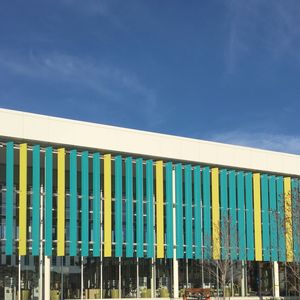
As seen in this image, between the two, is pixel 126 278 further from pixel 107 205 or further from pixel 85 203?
pixel 85 203

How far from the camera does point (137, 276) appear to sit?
40.8m

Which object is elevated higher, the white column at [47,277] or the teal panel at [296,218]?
the teal panel at [296,218]

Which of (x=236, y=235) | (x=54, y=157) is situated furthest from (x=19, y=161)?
(x=236, y=235)

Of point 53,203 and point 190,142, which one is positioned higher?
point 190,142

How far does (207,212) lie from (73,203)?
9.59m

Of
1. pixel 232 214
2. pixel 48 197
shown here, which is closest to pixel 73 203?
pixel 48 197

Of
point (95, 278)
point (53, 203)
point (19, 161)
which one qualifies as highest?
point (19, 161)

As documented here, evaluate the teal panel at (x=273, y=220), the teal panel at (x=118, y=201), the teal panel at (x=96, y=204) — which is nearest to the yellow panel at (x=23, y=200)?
the teal panel at (x=96, y=204)

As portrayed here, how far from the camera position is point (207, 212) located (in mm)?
42750

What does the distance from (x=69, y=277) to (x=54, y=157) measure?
22.1 ft

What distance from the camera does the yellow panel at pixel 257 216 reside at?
44656 millimetres

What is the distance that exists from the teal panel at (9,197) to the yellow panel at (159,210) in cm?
943

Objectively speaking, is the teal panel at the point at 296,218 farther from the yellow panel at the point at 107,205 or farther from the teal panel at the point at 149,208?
the yellow panel at the point at 107,205

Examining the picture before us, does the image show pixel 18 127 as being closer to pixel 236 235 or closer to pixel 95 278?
pixel 95 278
